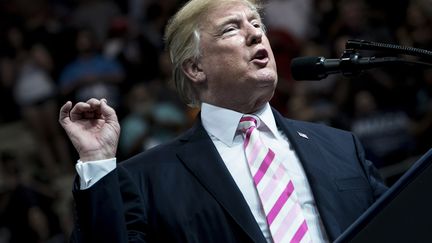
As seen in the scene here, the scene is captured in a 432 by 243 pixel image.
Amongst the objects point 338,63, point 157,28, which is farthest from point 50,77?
point 338,63

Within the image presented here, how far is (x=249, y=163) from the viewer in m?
3.32

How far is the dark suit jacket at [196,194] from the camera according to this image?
2.97 m

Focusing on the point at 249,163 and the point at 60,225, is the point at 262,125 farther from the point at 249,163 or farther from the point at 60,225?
the point at 60,225

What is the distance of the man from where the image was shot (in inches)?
119

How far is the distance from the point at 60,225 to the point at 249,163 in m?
4.71

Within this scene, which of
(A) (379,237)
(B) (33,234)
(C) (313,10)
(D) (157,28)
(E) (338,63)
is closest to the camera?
(A) (379,237)

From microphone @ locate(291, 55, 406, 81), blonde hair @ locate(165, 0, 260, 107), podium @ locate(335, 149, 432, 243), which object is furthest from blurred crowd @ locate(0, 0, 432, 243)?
podium @ locate(335, 149, 432, 243)

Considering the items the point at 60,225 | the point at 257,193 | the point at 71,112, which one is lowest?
the point at 60,225

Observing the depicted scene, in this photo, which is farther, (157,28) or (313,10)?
(157,28)

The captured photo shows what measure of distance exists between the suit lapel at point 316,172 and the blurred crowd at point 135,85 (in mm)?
2855

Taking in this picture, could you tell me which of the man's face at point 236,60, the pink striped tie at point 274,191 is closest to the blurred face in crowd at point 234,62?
the man's face at point 236,60

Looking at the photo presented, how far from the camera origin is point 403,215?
8.23ft

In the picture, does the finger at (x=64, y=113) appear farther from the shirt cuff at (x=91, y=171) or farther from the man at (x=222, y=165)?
the shirt cuff at (x=91, y=171)

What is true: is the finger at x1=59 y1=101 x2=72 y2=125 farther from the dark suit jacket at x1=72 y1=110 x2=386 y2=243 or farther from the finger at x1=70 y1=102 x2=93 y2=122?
the dark suit jacket at x1=72 y1=110 x2=386 y2=243
